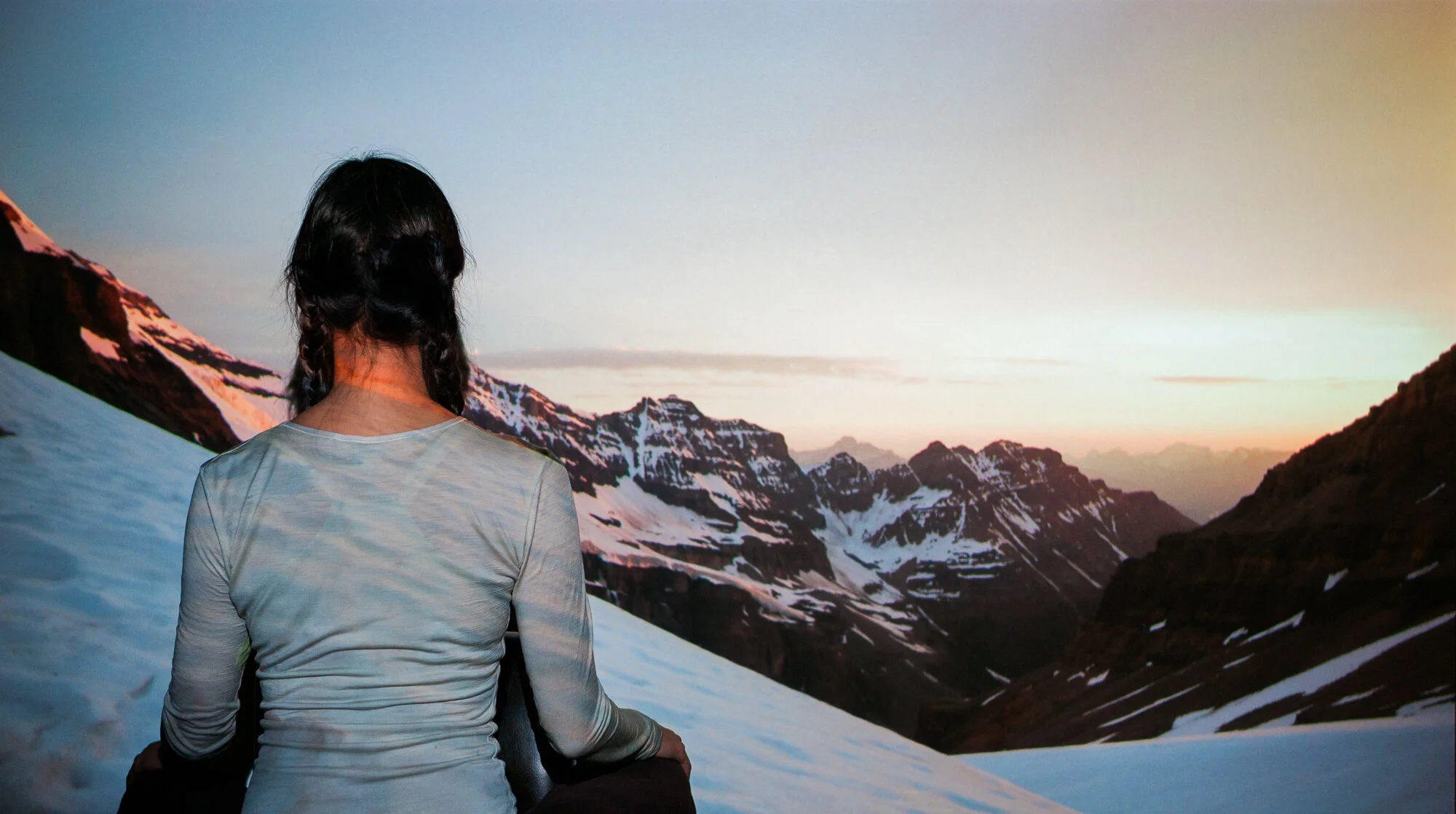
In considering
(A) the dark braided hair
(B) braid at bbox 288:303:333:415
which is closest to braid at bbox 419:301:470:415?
(A) the dark braided hair

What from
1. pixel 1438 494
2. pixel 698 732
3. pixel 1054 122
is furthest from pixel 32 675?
pixel 1438 494

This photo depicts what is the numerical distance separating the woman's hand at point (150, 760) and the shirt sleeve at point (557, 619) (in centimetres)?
47

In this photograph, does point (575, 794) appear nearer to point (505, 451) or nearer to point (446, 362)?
point (505, 451)

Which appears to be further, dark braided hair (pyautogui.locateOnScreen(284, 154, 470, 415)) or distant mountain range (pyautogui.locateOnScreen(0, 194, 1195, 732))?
distant mountain range (pyautogui.locateOnScreen(0, 194, 1195, 732))

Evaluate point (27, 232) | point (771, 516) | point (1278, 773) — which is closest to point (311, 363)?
point (1278, 773)

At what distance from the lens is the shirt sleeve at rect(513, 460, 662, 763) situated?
33.0 inches

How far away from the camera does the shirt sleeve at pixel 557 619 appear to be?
0.84m

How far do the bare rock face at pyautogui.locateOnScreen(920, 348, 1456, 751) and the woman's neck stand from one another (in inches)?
201

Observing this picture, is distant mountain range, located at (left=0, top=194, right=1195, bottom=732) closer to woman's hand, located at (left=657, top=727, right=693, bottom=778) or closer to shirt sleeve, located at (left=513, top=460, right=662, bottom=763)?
woman's hand, located at (left=657, top=727, right=693, bottom=778)

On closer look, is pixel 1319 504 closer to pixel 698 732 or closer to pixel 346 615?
pixel 698 732

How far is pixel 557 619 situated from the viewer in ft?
2.78

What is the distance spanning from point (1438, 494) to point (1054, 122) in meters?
6.11

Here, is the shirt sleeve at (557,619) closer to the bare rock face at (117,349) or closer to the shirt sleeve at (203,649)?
the shirt sleeve at (203,649)

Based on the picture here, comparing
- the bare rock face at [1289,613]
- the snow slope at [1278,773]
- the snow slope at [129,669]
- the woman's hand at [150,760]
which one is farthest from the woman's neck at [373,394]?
the bare rock face at [1289,613]
